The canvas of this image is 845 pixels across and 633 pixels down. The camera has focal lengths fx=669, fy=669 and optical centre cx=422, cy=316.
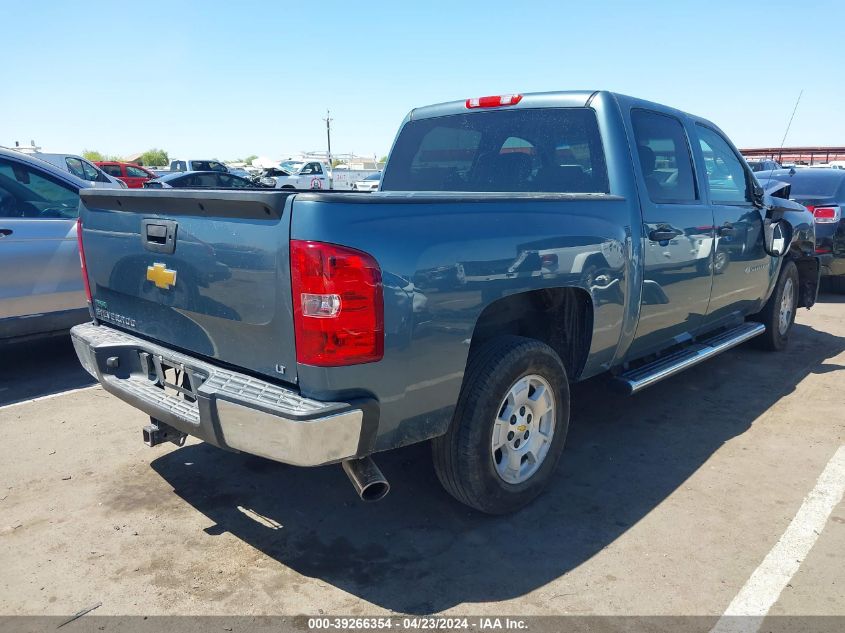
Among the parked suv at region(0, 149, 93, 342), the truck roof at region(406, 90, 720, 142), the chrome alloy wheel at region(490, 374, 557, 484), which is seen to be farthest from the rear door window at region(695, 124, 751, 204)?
the parked suv at region(0, 149, 93, 342)

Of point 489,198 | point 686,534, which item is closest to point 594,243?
point 489,198

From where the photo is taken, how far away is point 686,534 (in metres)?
3.11

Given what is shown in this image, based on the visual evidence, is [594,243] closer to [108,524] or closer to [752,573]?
[752,573]

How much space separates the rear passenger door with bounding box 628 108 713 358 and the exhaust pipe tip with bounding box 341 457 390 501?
1.93 meters

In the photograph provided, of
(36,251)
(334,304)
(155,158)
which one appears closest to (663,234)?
(334,304)

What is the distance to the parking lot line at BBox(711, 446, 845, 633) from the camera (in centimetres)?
253

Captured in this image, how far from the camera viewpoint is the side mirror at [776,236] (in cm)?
524

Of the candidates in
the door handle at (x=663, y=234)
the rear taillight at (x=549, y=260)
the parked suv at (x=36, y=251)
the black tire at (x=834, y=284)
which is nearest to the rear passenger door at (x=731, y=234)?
the door handle at (x=663, y=234)

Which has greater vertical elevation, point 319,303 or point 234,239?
point 234,239

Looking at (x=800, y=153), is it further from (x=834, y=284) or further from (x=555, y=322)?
(x=555, y=322)

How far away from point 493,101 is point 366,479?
106 inches

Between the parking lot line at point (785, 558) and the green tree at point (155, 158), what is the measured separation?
79.8m

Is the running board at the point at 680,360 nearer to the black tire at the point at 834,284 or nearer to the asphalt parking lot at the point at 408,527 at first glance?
the asphalt parking lot at the point at 408,527

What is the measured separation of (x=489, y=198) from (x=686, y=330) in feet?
7.48
